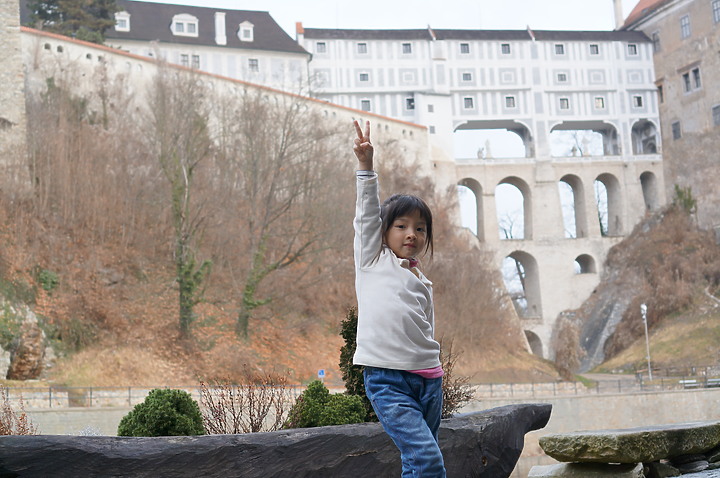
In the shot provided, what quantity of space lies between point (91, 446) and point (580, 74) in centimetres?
6177

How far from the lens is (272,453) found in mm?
5340

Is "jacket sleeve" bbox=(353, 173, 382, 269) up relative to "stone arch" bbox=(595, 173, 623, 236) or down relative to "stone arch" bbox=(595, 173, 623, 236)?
down

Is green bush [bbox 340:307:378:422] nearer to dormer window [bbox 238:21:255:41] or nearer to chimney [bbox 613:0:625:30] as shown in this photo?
dormer window [bbox 238:21:255:41]

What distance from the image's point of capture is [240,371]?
2258 centimetres

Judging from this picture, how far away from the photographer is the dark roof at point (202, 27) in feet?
169

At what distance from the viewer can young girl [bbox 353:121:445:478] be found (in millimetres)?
3553

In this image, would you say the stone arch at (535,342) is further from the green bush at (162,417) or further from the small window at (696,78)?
the green bush at (162,417)

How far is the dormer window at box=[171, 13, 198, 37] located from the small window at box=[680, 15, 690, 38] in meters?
37.0

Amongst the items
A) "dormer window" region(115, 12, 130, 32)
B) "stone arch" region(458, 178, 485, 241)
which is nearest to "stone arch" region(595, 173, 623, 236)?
"stone arch" region(458, 178, 485, 241)

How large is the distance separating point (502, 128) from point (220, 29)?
23768 mm

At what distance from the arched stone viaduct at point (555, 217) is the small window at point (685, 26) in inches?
378

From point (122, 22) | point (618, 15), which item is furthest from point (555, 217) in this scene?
point (122, 22)

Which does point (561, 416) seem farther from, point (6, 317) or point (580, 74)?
point (580, 74)

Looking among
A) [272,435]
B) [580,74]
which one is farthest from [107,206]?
[580,74]
